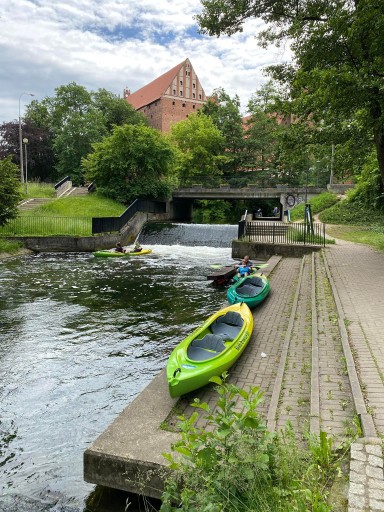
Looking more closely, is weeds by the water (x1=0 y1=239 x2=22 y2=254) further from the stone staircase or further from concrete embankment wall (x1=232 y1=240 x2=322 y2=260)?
concrete embankment wall (x1=232 y1=240 x2=322 y2=260)

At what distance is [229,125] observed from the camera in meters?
49.5

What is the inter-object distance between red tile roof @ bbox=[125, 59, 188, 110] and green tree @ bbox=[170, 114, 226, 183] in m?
31.2

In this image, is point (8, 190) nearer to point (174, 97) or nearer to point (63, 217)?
point (63, 217)

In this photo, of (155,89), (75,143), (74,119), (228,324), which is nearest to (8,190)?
(228,324)

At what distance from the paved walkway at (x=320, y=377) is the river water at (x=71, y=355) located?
90cm

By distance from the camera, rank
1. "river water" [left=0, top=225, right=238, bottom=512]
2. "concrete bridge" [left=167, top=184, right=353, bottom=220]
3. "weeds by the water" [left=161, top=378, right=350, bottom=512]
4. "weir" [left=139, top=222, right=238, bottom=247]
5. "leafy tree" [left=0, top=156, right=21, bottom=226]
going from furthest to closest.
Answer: "concrete bridge" [left=167, top=184, right=353, bottom=220] < "weir" [left=139, top=222, right=238, bottom=247] < "leafy tree" [left=0, top=156, right=21, bottom=226] < "river water" [left=0, top=225, right=238, bottom=512] < "weeds by the water" [left=161, top=378, right=350, bottom=512]

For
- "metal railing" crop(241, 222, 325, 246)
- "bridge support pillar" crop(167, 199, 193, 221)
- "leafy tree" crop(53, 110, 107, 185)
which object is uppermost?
"leafy tree" crop(53, 110, 107, 185)

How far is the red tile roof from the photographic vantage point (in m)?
77.7

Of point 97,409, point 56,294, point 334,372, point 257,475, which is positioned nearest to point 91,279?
point 56,294

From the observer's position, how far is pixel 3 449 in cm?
488

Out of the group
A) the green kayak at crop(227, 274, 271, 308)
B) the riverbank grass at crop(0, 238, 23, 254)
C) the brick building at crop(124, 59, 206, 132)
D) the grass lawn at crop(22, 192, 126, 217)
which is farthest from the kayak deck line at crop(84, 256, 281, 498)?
the brick building at crop(124, 59, 206, 132)

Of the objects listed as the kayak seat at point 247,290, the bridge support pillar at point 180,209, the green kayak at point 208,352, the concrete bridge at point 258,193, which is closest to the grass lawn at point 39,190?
the bridge support pillar at point 180,209

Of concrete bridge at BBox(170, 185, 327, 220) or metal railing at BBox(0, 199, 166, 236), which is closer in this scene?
metal railing at BBox(0, 199, 166, 236)

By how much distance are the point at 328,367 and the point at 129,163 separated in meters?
32.5
